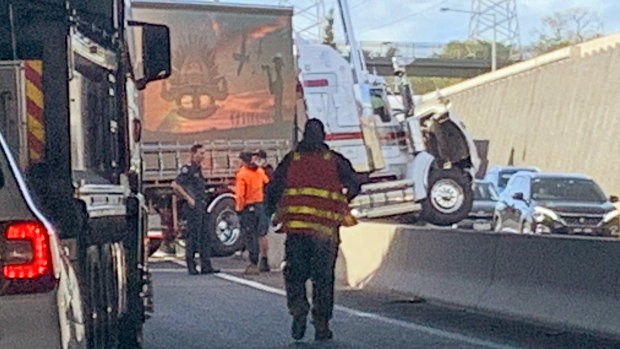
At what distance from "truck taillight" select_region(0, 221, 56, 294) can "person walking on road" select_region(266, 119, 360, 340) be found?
6.56 metres

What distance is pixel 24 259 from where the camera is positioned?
581 cm

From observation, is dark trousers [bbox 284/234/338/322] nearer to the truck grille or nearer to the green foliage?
the truck grille

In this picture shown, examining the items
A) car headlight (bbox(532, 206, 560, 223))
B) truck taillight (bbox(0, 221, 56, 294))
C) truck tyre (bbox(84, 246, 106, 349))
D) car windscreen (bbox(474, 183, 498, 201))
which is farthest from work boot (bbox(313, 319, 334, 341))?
car windscreen (bbox(474, 183, 498, 201))

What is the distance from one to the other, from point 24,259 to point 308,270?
680 centimetres

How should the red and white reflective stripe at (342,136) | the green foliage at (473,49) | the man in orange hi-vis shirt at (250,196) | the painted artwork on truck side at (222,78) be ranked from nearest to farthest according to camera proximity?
the man in orange hi-vis shirt at (250,196)
the painted artwork on truck side at (222,78)
the red and white reflective stripe at (342,136)
the green foliage at (473,49)

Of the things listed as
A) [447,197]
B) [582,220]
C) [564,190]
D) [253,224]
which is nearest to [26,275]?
[253,224]

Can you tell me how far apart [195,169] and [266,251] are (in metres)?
1.91

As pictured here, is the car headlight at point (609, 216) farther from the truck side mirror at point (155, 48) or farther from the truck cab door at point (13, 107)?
the truck cab door at point (13, 107)

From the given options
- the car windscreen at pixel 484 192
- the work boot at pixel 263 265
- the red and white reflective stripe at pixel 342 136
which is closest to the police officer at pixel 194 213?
the work boot at pixel 263 265

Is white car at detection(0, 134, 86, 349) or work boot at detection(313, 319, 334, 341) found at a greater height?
white car at detection(0, 134, 86, 349)

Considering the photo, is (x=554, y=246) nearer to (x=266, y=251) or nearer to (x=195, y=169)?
(x=266, y=251)

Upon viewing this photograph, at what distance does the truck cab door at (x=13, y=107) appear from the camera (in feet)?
23.7

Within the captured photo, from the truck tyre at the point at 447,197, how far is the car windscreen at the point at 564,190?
6.89 feet

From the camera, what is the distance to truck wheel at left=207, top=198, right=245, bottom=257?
25.3m
